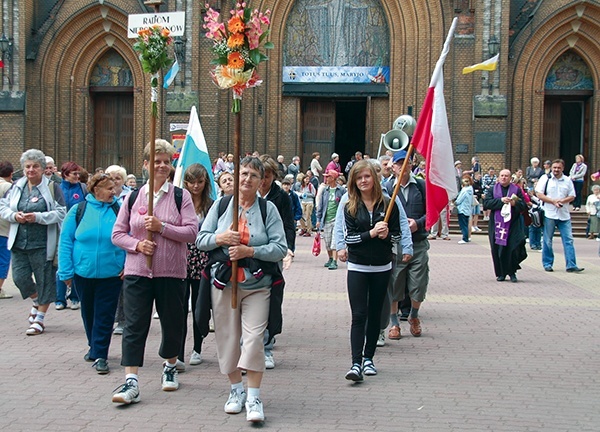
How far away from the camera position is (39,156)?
9.04 metres

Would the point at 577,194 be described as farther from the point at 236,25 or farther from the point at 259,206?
the point at 236,25

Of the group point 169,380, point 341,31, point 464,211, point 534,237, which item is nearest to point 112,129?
point 341,31

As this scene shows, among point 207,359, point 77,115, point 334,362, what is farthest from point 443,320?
point 77,115

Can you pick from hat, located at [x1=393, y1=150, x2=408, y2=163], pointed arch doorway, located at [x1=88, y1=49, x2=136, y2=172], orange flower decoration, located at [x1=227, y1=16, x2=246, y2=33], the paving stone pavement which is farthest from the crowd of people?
pointed arch doorway, located at [x1=88, y1=49, x2=136, y2=172]

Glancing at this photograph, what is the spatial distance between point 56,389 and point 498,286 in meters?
8.59

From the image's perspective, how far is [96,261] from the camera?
745 centimetres

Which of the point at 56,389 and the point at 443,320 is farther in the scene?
the point at 443,320

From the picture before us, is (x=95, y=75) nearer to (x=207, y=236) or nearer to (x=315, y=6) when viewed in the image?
(x=315, y=6)

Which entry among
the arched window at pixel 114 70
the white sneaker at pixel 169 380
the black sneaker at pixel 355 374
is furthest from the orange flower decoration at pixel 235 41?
the arched window at pixel 114 70

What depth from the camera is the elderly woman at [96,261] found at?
292 inches

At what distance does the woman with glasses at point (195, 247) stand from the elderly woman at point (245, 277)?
1495mm

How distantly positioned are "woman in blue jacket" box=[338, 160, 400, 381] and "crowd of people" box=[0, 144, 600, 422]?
10 mm

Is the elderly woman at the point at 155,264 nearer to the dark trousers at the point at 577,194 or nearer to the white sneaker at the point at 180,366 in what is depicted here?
the white sneaker at the point at 180,366

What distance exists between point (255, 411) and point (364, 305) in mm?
1719
